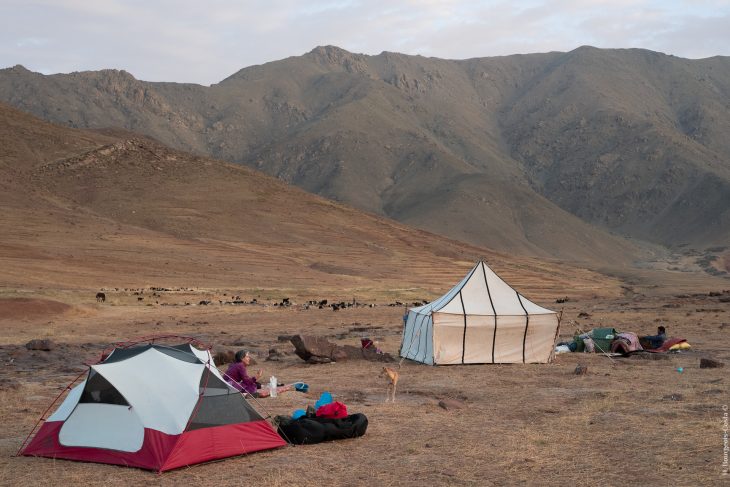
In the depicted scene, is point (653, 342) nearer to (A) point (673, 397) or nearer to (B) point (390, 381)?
(A) point (673, 397)

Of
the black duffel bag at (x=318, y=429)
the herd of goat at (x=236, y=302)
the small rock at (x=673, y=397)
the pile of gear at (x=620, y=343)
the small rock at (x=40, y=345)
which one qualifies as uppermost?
the black duffel bag at (x=318, y=429)

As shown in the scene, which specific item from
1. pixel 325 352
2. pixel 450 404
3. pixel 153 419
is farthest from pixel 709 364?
pixel 153 419

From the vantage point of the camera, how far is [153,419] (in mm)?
10859

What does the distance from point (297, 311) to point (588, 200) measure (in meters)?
162

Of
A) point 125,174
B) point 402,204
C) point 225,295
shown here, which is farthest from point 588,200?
point 225,295

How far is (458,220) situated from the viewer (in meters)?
141

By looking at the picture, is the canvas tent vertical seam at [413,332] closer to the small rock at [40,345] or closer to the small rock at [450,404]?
the small rock at [450,404]

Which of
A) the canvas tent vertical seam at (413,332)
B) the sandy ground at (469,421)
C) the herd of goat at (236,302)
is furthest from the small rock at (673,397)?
the herd of goat at (236,302)

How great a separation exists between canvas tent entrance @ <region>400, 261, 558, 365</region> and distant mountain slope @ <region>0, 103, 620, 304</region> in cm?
2860

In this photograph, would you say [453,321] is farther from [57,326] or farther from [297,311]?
[297,311]

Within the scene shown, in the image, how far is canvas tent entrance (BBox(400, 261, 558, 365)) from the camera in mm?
21547

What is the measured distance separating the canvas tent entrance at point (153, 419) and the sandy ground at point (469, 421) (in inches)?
9.5

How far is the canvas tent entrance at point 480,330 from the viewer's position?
21547 millimetres

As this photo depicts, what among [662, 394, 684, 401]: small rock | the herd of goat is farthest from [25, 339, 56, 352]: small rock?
the herd of goat
